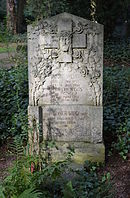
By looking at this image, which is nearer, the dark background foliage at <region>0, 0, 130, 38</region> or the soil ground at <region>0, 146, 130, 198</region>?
the soil ground at <region>0, 146, 130, 198</region>

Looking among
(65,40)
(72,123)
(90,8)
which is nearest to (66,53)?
(65,40)

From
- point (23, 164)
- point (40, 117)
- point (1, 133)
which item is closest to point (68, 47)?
point (40, 117)

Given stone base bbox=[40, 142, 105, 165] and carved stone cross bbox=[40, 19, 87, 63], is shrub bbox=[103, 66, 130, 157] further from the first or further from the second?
carved stone cross bbox=[40, 19, 87, 63]

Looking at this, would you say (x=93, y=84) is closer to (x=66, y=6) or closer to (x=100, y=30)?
(x=100, y=30)

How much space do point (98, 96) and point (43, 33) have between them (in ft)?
4.15

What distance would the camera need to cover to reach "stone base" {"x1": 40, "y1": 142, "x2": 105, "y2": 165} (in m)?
4.65

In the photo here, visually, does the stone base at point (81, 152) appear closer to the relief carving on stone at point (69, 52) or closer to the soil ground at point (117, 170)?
the soil ground at point (117, 170)

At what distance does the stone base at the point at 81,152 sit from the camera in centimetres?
465

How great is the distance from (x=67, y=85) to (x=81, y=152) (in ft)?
3.52

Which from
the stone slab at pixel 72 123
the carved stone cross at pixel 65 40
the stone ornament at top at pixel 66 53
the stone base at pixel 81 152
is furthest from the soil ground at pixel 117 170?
the carved stone cross at pixel 65 40

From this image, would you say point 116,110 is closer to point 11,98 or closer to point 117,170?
point 117,170

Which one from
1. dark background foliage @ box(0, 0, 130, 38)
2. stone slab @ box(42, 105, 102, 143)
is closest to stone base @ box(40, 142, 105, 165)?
stone slab @ box(42, 105, 102, 143)

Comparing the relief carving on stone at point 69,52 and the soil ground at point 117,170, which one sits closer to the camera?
the soil ground at point 117,170

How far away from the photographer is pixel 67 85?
458 centimetres
